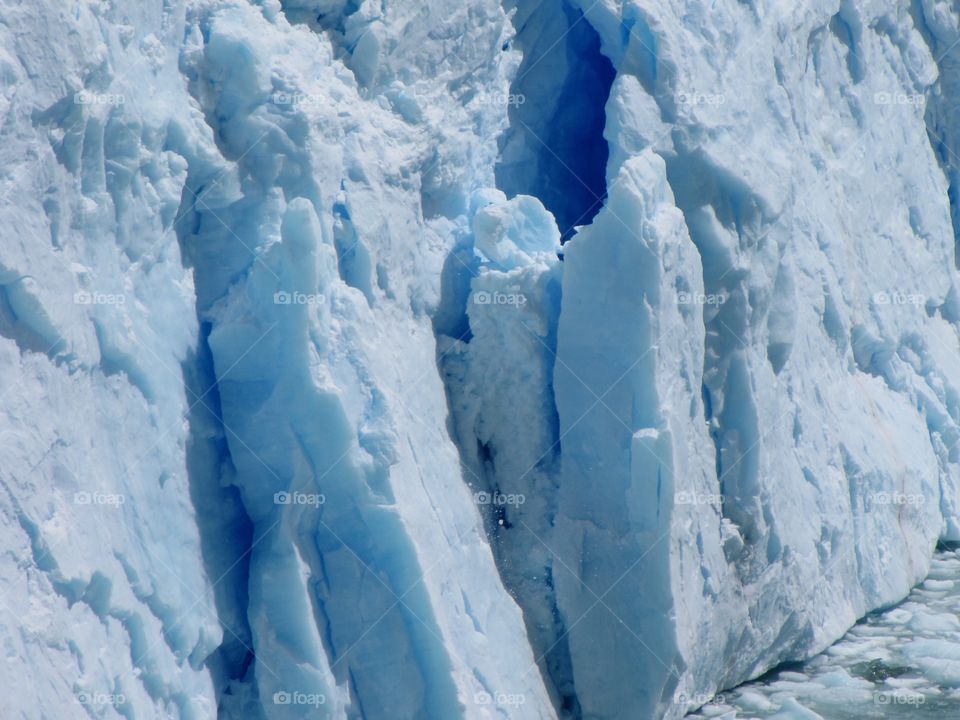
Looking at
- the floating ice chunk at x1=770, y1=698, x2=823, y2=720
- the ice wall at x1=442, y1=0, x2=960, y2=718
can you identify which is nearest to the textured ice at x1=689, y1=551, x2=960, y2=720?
the floating ice chunk at x1=770, y1=698, x2=823, y2=720

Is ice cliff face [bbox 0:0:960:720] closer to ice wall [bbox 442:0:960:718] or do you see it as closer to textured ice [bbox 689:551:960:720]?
ice wall [bbox 442:0:960:718]

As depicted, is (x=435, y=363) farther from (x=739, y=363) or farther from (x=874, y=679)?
(x=874, y=679)

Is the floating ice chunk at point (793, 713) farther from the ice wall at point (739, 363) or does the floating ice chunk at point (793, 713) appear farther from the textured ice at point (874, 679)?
the ice wall at point (739, 363)

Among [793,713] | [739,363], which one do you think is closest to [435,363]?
[739,363]

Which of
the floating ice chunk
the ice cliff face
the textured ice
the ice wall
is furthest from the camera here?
the textured ice

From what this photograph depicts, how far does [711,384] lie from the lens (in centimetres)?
676

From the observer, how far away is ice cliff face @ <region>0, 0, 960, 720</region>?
4.28 meters

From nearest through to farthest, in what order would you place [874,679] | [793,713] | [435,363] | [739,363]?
[435,363]
[793,713]
[874,679]
[739,363]

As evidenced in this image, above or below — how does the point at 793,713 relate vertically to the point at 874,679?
below

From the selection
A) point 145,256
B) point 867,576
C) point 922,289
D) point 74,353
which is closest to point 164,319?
point 145,256

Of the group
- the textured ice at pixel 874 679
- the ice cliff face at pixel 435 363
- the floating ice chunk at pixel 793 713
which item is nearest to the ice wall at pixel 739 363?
the ice cliff face at pixel 435 363

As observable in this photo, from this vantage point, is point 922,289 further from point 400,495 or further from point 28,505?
point 28,505

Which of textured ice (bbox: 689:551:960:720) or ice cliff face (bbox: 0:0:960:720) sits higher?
ice cliff face (bbox: 0:0:960:720)

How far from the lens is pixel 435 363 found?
230 inches
